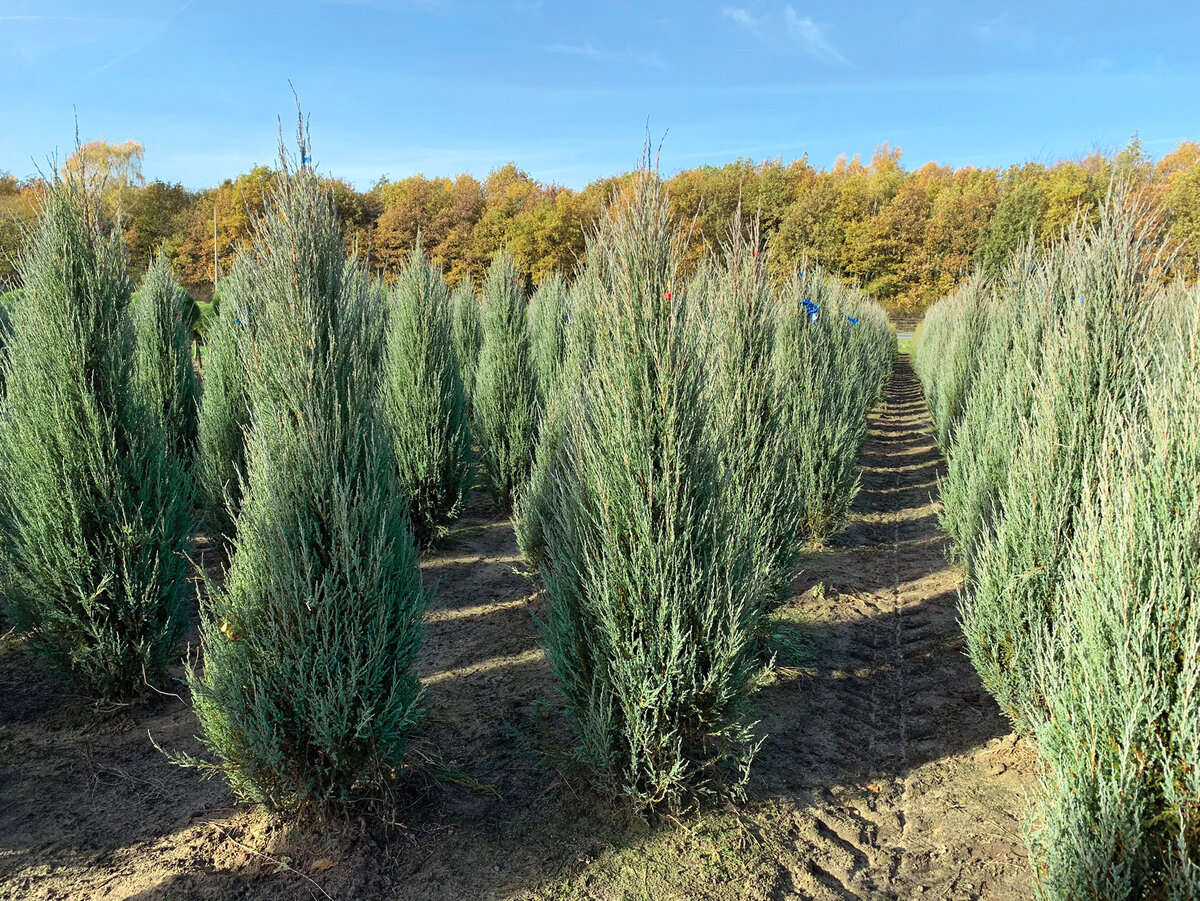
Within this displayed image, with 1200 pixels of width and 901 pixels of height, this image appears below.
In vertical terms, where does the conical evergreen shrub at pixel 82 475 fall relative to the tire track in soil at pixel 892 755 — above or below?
above

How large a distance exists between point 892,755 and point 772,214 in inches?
1496

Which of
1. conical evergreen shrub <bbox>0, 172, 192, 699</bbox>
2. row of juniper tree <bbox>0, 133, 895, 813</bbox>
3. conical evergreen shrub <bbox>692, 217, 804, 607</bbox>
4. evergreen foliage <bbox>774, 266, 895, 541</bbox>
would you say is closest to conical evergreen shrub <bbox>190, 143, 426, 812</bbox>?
row of juniper tree <bbox>0, 133, 895, 813</bbox>

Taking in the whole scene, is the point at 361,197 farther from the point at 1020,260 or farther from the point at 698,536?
the point at 698,536

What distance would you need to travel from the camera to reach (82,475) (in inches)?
161

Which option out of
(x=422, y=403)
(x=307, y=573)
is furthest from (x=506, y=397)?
(x=307, y=573)

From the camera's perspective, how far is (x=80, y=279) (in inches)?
163

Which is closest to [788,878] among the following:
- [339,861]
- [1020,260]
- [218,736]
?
[339,861]

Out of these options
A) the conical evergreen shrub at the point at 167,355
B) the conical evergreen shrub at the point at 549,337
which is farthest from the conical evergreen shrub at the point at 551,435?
the conical evergreen shrub at the point at 167,355

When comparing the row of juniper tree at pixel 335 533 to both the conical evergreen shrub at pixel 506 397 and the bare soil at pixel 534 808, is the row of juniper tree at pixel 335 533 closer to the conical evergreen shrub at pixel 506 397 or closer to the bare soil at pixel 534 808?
the bare soil at pixel 534 808

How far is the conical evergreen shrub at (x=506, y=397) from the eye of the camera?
8445mm

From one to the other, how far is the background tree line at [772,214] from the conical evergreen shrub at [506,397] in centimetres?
2149

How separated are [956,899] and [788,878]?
0.69 m

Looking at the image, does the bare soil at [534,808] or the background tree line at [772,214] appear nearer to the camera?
the bare soil at [534,808]

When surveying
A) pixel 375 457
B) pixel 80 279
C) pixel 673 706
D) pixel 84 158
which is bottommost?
pixel 673 706
